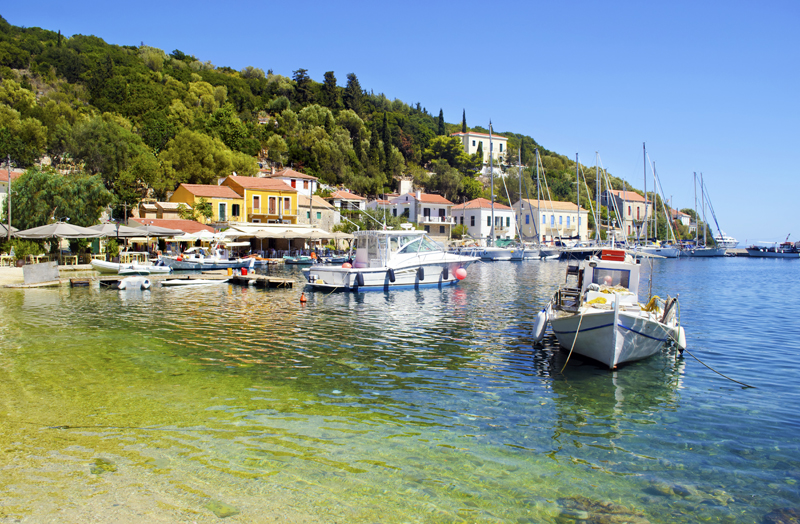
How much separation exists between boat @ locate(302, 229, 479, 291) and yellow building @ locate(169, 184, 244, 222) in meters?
30.2

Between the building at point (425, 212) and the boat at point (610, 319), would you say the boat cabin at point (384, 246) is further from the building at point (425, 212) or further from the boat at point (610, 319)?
the building at point (425, 212)

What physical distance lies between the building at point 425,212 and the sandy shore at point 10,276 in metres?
50.1

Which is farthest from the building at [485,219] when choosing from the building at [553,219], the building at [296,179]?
the building at [296,179]

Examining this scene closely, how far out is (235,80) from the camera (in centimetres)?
10319

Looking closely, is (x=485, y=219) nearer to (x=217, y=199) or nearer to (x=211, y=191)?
(x=217, y=199)

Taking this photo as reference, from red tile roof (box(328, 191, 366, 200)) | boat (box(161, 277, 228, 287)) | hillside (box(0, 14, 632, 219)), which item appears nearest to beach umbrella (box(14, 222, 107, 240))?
boat (box(161, 277, 228, 287))

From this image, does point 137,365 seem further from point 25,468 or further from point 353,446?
point 353,446

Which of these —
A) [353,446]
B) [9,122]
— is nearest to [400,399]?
[353,446]

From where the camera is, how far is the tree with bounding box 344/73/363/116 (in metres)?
104

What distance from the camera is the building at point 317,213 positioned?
2383 inches

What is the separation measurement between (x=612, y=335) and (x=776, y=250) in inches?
3598

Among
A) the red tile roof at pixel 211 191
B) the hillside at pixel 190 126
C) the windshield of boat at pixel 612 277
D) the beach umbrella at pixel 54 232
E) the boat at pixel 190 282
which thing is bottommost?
the boat at pixel 190 282

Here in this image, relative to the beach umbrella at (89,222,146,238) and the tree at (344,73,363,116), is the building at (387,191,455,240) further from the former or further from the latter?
the beach umbrella at (89,222,146,238)

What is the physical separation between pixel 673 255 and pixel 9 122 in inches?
3246
